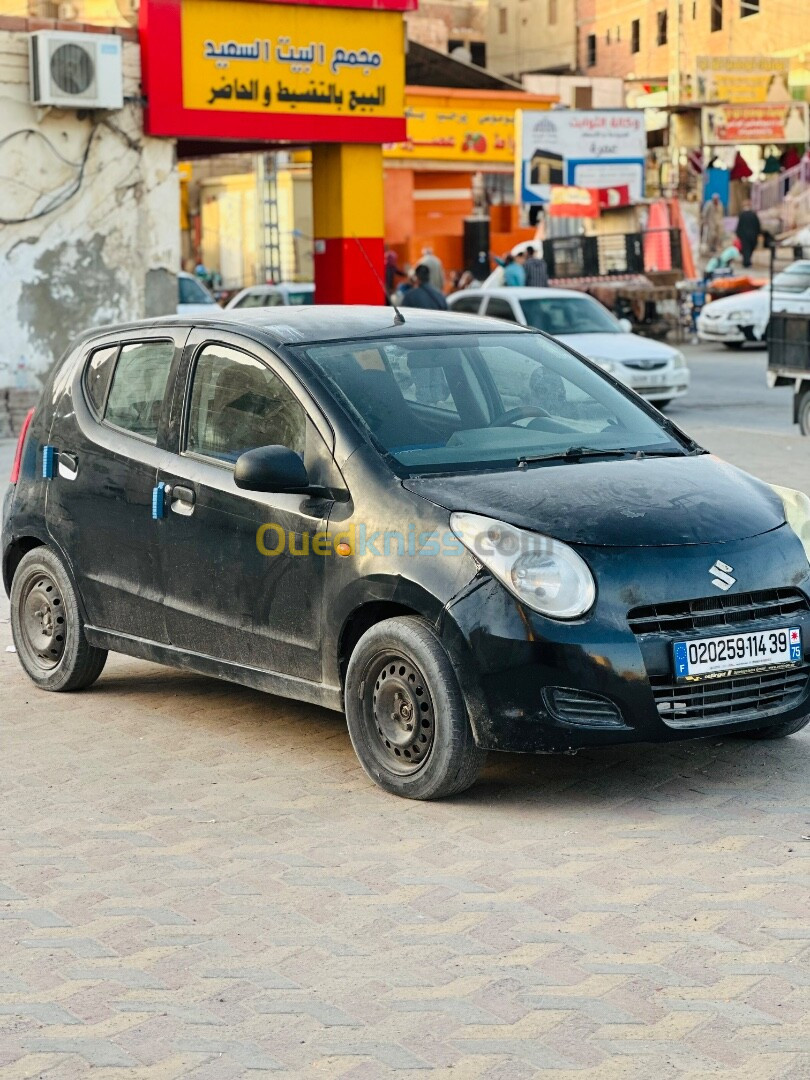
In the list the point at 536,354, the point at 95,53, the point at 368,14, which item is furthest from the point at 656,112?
the point at 536,354

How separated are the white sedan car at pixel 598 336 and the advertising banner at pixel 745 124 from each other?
112 ft

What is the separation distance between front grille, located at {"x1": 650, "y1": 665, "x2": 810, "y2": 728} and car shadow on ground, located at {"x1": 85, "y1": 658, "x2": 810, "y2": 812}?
254 mm

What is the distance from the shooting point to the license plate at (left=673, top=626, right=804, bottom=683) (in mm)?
5606

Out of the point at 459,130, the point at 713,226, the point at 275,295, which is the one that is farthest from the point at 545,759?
the point at 713,226

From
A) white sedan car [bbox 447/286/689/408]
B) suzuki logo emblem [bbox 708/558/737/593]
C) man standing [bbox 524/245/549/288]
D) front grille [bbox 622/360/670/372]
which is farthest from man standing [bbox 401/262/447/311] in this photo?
suzuki logo emblem [bbox 708/558/737/593]

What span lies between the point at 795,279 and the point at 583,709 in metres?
15.7

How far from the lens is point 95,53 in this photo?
19000 millimetres

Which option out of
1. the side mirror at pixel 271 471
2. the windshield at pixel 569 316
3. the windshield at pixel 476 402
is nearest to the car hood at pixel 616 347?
the windshield at pixel 569 316

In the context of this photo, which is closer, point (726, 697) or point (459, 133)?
point (726, 697)

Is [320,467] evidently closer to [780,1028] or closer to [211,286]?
[780,1028]

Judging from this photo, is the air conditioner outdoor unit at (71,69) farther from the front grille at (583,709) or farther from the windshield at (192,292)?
the front grille at (583,709)

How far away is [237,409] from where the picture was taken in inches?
261

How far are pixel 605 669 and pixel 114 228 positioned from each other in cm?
1530

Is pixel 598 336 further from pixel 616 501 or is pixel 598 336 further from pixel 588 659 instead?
pixel 588 659
